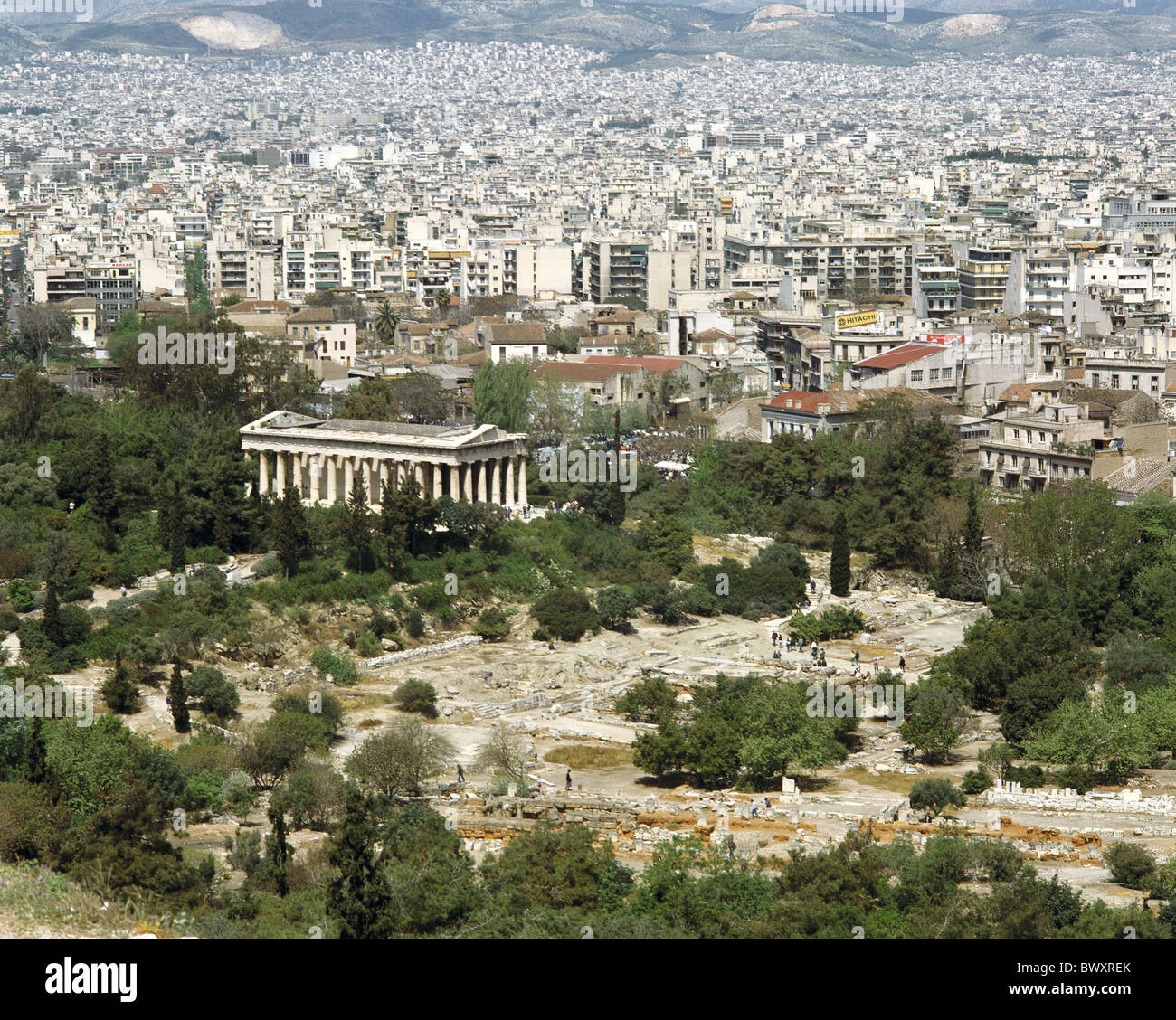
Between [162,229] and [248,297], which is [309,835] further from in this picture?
[162,229]

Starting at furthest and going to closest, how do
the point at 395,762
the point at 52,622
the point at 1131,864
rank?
the point at 52,622
the point at 395,762
the point at 1131,864

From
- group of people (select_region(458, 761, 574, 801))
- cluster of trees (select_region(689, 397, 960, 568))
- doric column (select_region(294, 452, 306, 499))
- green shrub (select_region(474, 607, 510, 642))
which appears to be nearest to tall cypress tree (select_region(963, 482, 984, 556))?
cluster of trees (select_region(689, 397, 960, 568))

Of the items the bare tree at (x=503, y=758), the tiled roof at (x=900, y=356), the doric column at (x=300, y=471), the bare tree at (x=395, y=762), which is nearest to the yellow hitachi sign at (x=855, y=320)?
the tiled roof at (x=900, y=356)

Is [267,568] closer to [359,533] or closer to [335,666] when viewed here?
[359,533]

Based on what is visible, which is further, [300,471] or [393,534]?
[300,471]

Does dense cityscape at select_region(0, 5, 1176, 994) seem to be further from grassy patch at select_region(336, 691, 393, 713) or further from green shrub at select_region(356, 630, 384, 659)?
grassy patch at select_region(336, 691, 393, 713)

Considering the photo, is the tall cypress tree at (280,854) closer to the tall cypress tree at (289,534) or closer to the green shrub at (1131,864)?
the green shrub at (1131,864)

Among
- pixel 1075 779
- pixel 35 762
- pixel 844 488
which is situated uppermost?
pixel 844 488

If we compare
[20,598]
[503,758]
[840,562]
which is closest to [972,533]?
[840,562]
